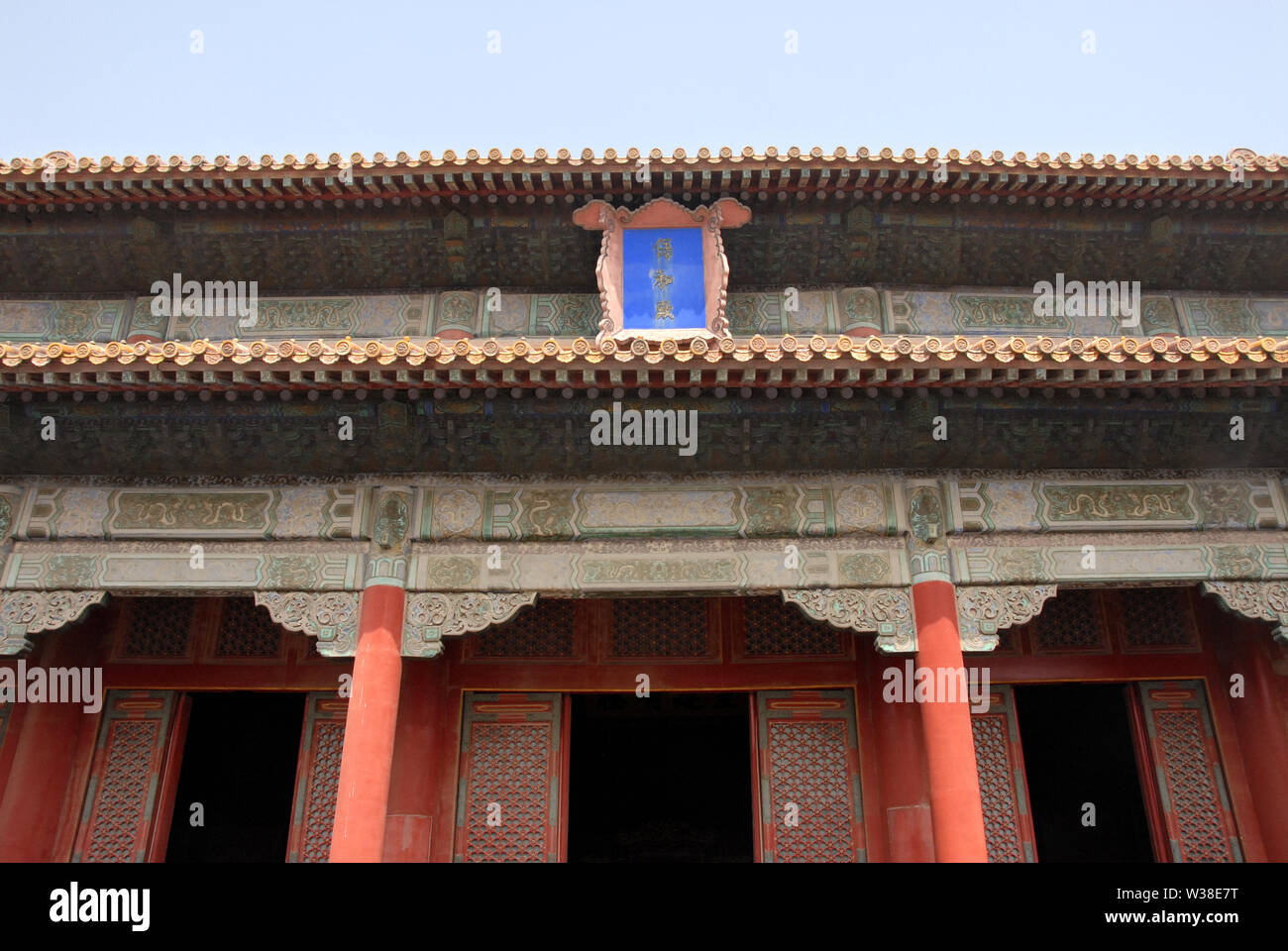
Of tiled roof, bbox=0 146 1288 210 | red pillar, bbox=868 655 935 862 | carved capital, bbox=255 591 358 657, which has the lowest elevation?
red pillar, bbox=868 655 935 862

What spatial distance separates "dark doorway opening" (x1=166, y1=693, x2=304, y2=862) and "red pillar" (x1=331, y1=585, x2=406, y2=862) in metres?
5.47

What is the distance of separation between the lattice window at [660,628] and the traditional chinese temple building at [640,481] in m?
0.04

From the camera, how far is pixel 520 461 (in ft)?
24.8

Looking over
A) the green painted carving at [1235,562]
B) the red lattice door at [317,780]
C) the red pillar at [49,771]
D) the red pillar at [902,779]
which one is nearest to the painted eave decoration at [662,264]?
the red pillar at [902,779]

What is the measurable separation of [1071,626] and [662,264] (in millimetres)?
5166

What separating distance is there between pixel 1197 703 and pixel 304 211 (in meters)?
9.63

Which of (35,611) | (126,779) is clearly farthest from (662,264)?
(126,779)

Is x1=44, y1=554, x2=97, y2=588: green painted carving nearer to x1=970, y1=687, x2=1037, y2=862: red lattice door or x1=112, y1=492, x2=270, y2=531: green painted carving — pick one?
x1=112, y1=492, x2=270, y2=531: green painted carving

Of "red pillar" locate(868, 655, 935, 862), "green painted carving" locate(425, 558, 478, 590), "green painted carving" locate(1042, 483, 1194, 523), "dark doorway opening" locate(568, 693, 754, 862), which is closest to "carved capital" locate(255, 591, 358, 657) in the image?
"green painted carving" locate(425, 558, 478, 590)

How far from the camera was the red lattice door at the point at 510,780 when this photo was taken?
807 cm

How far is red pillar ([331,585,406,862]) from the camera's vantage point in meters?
6.58

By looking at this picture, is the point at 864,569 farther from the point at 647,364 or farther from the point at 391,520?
the point at 391,520

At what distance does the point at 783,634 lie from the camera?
880 cm
